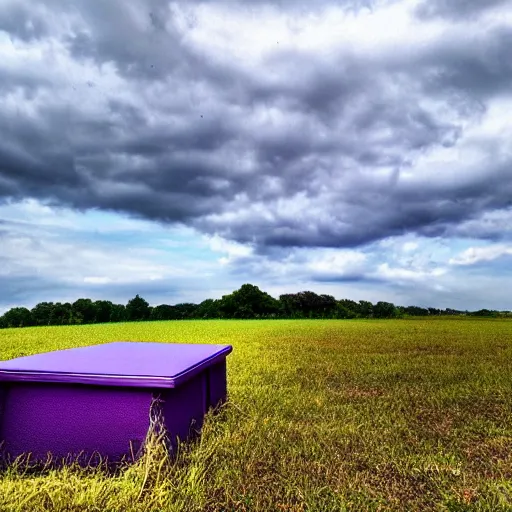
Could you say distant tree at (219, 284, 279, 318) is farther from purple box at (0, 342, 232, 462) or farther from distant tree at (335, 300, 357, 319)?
purple box at (0, 342, 232, 462)

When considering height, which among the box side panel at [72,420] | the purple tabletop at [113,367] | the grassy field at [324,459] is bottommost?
the grassy field at [324,459]

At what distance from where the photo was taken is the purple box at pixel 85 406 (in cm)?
358

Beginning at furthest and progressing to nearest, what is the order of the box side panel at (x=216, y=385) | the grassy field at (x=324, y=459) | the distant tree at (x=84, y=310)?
the distant tree at (x=84, y=310) < the box side panel at (x=216, y=385) < the grassy field at (x=324, y=459)

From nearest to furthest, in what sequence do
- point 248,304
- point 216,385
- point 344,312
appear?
point 216,385 → point 344,312 → point 248,304

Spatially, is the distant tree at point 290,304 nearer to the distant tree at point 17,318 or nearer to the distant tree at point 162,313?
the distant tree at point 162,313

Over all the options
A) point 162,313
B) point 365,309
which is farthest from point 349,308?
point 162,313

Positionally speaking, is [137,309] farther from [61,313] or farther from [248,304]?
[248,304]

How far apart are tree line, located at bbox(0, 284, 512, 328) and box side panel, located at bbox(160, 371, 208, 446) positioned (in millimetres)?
35279

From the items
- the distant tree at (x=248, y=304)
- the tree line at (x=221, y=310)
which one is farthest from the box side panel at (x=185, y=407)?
the distant tree at (x=248, y=304)

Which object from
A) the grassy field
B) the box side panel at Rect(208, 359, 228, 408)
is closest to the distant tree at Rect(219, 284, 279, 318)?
the grassy field

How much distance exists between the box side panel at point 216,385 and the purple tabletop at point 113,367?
0.17 meters

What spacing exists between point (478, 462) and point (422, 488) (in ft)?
3.05

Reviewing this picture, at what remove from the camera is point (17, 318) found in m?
39.8

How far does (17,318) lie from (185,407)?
40.5 meters
